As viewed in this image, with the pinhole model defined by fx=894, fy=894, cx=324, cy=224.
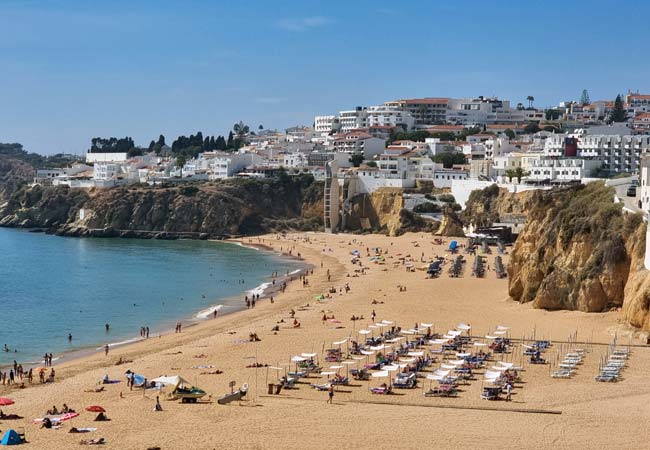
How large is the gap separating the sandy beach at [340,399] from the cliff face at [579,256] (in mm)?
635

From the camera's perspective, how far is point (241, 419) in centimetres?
1889

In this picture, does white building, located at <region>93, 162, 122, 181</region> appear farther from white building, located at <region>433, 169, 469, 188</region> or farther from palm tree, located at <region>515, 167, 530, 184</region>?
palm tree, located at <region>515, 167, 530, 184</region>

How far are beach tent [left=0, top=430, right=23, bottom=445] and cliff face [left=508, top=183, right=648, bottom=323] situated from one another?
16.9m

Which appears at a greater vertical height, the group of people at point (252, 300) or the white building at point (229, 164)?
the white building at point (229, 164)

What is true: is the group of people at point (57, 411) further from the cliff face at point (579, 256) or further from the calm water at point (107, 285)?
the cliff face at point (579, 256)

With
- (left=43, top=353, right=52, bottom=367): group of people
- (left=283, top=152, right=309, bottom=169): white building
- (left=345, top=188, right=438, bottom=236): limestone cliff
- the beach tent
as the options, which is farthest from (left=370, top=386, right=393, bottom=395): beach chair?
(left=283, top=152, right=309, bottom=169): white building

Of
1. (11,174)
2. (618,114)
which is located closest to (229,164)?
(618,114)

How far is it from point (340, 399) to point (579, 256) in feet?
42.9

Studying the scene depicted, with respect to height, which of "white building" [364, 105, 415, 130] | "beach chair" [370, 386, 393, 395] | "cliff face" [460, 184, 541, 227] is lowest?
A: "beach chair" [370, 386, 393, 395]

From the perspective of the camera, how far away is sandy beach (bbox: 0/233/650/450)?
17484 millimetres

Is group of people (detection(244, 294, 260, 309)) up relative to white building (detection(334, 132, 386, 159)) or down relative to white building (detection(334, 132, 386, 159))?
down

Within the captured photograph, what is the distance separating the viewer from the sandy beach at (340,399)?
1748cm

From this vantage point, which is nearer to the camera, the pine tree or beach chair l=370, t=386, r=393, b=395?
beach chair l=370, t=386, r=393, b=395

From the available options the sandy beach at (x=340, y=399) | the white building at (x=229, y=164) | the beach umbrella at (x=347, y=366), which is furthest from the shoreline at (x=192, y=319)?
the white building at (x=229, y=164)
